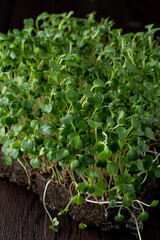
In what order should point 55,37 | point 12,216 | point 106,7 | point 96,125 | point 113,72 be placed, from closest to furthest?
1. point 96,125
2. point 113,72
3. point 12,216
4. point 55,37
5. point 106,7

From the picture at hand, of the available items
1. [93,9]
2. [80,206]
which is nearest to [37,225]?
[80,206]

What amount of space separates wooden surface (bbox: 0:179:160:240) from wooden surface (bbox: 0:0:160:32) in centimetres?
151

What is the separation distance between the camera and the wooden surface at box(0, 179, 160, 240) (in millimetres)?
1066

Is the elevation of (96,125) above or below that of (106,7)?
below

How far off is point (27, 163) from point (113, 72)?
0.43 m

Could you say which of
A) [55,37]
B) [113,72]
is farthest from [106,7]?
[113,72]

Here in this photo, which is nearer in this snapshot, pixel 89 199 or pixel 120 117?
pixel 120 117

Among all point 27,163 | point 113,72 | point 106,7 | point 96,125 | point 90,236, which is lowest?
point 90,236

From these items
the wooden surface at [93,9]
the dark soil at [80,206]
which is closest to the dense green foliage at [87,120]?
the dark soil at [80,206]

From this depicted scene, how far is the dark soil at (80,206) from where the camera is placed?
1.03 meters

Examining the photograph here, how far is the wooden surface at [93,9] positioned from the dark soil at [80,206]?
1445mm

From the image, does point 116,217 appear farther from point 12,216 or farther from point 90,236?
point 12,216

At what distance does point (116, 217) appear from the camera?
94 centimetres

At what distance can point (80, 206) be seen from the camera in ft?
3.44
